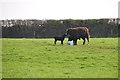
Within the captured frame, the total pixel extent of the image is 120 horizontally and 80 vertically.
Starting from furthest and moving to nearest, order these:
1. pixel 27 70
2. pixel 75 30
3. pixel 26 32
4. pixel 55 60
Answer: pixel 26 32, pixel 75 30, pixel 55 60, pixel 27 70

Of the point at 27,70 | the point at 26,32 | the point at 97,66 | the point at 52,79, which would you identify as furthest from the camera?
the point at 26,32

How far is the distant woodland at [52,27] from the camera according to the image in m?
57.5

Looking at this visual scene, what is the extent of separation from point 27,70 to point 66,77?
2570mm

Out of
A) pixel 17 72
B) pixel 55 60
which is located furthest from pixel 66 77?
pixel 55 60

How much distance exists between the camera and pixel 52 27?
191 feet

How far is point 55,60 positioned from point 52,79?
570cm

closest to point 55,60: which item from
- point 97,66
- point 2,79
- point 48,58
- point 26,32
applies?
point 48,58

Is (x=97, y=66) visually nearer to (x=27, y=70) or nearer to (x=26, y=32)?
Result: (x=27, y=70)

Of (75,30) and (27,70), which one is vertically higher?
(75,30)

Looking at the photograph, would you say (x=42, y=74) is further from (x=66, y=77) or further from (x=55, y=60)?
(x=55, y=60)

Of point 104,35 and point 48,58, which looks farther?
point 104,35

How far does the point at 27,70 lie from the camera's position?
1548 cm

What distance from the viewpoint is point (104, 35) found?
2322 inches

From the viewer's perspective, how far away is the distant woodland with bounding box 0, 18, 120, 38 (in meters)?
57.5
